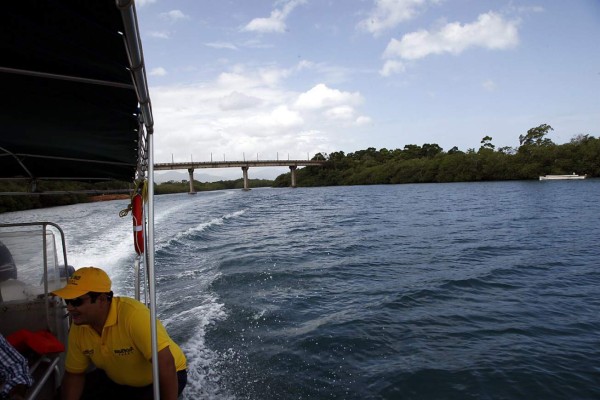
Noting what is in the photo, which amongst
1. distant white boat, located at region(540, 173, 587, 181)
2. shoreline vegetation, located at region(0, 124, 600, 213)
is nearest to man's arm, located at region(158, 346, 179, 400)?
shoreline vegetation, located at region(0, 124, 600, 213)

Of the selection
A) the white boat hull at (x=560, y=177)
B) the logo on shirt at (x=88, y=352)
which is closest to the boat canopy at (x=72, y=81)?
the logo on shirt at (x=88, y=352)

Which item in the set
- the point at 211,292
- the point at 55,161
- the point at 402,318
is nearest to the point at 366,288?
the point at 402,318

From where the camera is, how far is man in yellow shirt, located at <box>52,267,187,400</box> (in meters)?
2.36

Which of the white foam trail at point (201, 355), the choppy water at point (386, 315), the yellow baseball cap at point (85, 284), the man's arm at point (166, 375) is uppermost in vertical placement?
the yellow baseball cap at point (85, 284)

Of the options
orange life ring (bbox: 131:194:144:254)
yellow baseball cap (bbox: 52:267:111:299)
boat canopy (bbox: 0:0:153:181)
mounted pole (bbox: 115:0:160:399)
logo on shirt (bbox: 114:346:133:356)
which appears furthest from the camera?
orange life ring (bbox: 131:194:144:254)

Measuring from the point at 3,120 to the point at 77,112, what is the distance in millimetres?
759

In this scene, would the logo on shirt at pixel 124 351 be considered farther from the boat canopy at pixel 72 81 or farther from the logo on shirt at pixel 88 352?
the boat canopy at pixel 72 81

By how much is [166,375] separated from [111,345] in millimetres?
431

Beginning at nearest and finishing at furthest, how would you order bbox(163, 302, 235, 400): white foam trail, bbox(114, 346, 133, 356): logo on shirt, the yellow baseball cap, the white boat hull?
the yellow baseball cap → bbox(114, 346, 133, 356): logo on shirt → bbox(163, 302, 235, 400): white foam trail → the white boat hull

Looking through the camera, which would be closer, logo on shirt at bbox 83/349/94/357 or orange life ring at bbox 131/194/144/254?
logo on shirt at bbox 83/349/94/357

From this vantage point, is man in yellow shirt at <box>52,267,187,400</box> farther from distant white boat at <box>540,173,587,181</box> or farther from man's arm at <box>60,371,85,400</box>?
distant white boat at <box>540,173,587,181</box>

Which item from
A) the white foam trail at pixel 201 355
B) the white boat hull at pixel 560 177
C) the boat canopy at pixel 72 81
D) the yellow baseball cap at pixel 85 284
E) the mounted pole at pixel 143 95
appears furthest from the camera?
the white boat hull at pixel 560 177

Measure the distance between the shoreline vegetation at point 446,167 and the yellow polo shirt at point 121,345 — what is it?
39750mm

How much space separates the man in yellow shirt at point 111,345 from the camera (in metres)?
2.36
